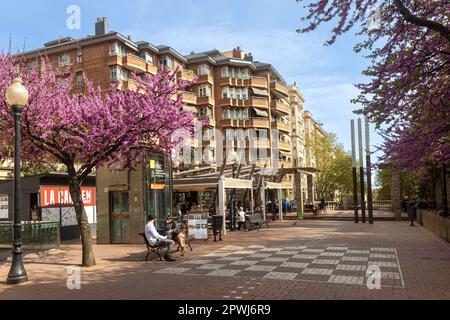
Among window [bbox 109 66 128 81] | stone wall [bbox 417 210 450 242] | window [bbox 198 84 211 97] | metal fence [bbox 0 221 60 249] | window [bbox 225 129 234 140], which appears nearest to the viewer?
metal fence [bbox 0 221 60 249]

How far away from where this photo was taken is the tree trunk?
40.7 feet

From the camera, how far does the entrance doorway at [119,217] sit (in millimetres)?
18609

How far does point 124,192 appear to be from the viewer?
18688mm

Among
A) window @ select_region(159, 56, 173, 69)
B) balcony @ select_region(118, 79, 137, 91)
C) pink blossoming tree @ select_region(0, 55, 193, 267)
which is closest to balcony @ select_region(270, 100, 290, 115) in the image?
window @ select_region(159, 56, 173, 69)

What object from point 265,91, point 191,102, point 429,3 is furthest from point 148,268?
point 265,91

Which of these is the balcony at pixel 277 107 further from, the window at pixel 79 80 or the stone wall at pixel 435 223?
the stone wall at pixel 435 223

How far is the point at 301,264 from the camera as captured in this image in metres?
12.0

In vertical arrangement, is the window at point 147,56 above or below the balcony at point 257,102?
above

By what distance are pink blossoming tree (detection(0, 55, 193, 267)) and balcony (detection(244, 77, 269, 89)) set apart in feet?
177

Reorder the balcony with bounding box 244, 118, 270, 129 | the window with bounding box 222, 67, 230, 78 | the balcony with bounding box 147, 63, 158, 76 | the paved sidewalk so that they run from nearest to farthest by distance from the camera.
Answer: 1. the paved sidewalk
2. the balcony with bounding box 147, 63, 158, 76
3. the balcony with bounding box 244, 118, 270, 129
4. the window with bounding box 222, 67, 230, 78

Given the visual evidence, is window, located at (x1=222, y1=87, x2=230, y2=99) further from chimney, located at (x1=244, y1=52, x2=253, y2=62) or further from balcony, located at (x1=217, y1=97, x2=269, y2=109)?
chimney, located at (x1=244, y1=52, x2=253, y2=62)

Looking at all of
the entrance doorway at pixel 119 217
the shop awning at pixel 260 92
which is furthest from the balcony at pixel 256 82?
the entrance doorway at pixel 119 217

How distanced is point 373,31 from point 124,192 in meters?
12.0

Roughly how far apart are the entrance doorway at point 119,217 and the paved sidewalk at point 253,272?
4.54 ft
